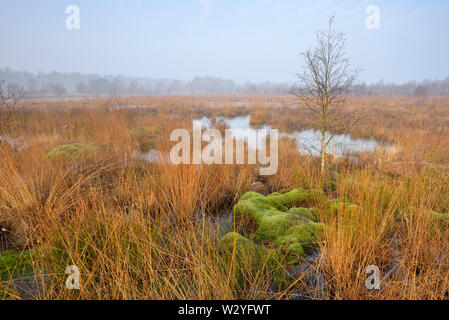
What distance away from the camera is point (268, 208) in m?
2.99

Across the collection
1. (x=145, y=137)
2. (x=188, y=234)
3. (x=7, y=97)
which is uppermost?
(x=7, y=97)

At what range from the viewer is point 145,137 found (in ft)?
27.0

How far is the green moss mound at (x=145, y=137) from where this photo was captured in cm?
748

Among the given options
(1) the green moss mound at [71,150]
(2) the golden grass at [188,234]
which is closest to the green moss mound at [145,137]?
(1) the green moss mound at [71,150]

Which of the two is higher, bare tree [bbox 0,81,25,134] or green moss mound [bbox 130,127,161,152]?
bare tree [bbox 0,81,25,134]

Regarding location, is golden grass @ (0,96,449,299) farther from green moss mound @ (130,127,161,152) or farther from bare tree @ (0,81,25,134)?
green moss mound @ (130,127,161,152)

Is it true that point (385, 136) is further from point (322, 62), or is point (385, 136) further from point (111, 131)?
point (111, 131)

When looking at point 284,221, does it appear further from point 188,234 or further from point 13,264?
point 13,264

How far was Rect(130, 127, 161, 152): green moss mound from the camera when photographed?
7480mm

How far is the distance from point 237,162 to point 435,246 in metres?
3.34

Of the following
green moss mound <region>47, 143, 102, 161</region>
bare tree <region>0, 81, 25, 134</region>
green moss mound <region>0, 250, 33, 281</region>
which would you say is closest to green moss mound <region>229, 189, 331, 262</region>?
green moss mound <region>0, 250, 33, 281</region>

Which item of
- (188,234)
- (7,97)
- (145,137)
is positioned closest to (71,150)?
(7,97)

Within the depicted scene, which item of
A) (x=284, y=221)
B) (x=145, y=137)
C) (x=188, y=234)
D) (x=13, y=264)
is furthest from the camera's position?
(x=145, y=137)

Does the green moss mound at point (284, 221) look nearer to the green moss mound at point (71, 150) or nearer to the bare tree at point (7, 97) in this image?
the green moss mound at point (71, 150)
